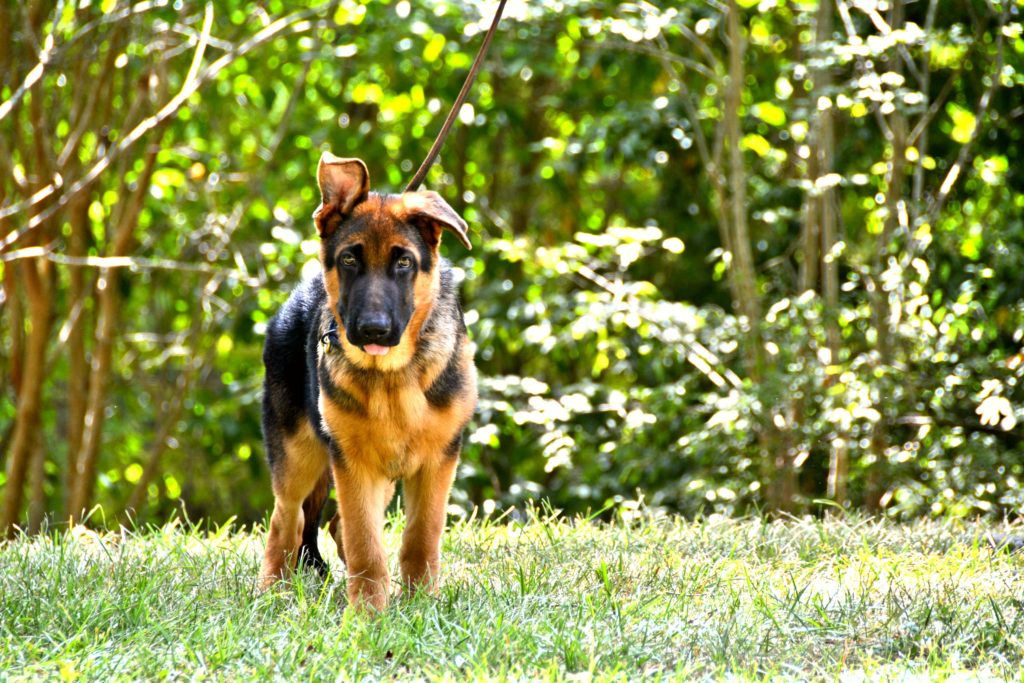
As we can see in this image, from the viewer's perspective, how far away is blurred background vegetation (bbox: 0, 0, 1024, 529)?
8.04 m

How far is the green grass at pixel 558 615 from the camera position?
3930mm

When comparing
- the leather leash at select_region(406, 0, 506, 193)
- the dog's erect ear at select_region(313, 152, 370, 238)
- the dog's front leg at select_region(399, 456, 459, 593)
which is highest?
the leather leash at select_region(406, 0, 506, 193)

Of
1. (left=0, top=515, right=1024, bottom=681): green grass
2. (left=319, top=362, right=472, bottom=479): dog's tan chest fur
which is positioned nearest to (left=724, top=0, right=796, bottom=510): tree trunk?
(left=0, top=515, right=1024, bottom=681): green grass

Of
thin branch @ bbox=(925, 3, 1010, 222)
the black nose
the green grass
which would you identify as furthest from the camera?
thin branch @ bbox=(925, 3, 1010, 222)

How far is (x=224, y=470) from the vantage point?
42.3 feet

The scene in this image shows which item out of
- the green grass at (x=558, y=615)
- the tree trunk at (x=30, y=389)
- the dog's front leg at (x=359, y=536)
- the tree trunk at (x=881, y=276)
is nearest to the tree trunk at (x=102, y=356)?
the tree trunk at (x=30, y=389)

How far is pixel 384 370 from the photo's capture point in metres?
4.68

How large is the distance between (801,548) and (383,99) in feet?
23.5

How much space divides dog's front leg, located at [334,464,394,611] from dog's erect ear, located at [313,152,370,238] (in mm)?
Answer: 905

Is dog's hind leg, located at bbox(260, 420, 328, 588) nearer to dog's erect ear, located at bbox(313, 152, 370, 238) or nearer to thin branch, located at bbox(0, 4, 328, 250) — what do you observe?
dog's erect ear, located at bbox(313, 152, 370, 238)

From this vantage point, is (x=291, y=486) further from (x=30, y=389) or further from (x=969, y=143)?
(x=969, y=143)

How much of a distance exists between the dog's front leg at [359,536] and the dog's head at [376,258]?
0.44m

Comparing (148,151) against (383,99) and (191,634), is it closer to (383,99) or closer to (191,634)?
(383,99)

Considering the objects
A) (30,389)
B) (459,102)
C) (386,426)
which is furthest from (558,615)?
→ (30,389)
